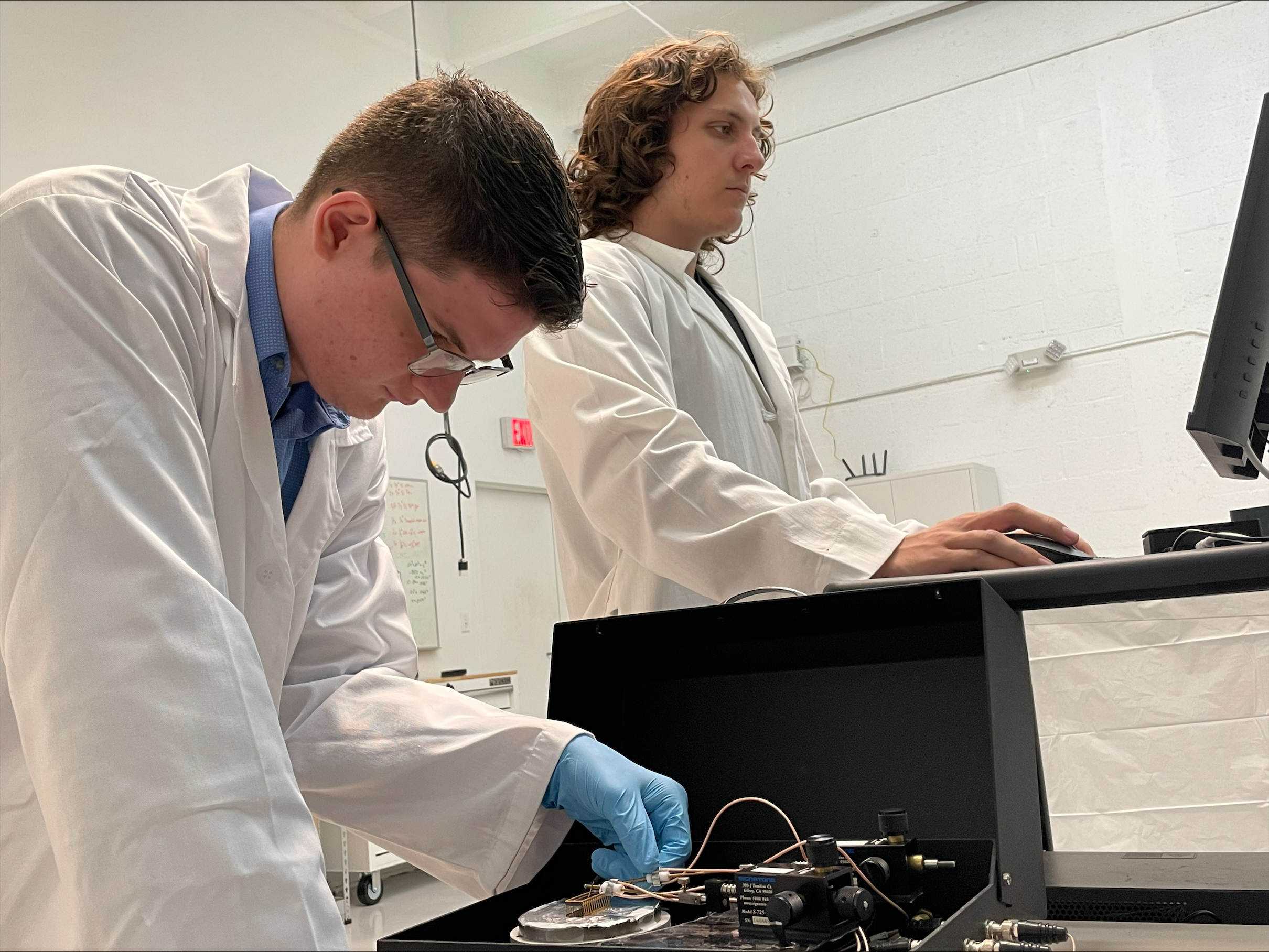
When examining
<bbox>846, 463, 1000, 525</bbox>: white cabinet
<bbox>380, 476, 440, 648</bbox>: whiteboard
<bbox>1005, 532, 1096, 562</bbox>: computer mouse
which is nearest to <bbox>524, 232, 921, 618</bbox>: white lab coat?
<bbox>1005, 532, 1096, 562</bbox>: computer mouse

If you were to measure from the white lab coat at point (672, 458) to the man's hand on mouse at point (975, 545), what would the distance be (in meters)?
0.02

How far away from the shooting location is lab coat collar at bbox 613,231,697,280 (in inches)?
61.8

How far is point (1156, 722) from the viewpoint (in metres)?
1.54

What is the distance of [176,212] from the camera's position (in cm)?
88

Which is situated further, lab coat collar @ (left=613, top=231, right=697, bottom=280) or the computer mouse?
lab coat collar @ (left=613, top=231, right=697, bottom=280)

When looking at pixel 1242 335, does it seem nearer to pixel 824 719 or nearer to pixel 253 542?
pixel 824 719

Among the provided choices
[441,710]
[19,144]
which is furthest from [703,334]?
[19,144]

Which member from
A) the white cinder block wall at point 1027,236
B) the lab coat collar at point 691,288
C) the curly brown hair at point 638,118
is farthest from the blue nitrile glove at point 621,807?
the white cinder block wall at point 1027,236

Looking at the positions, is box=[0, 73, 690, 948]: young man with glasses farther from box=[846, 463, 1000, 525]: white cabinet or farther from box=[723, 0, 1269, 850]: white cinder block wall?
box=[723, 0, 1269, 850]: white cinder block wall

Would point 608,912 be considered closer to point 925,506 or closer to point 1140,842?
point 1140,842

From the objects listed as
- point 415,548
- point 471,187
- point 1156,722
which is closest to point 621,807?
point 471,187

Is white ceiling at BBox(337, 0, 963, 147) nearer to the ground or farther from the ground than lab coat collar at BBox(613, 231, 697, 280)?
farther from the ground

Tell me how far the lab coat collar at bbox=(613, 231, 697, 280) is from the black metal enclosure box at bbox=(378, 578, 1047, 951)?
0.68 metres

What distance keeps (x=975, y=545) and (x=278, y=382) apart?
617mm
